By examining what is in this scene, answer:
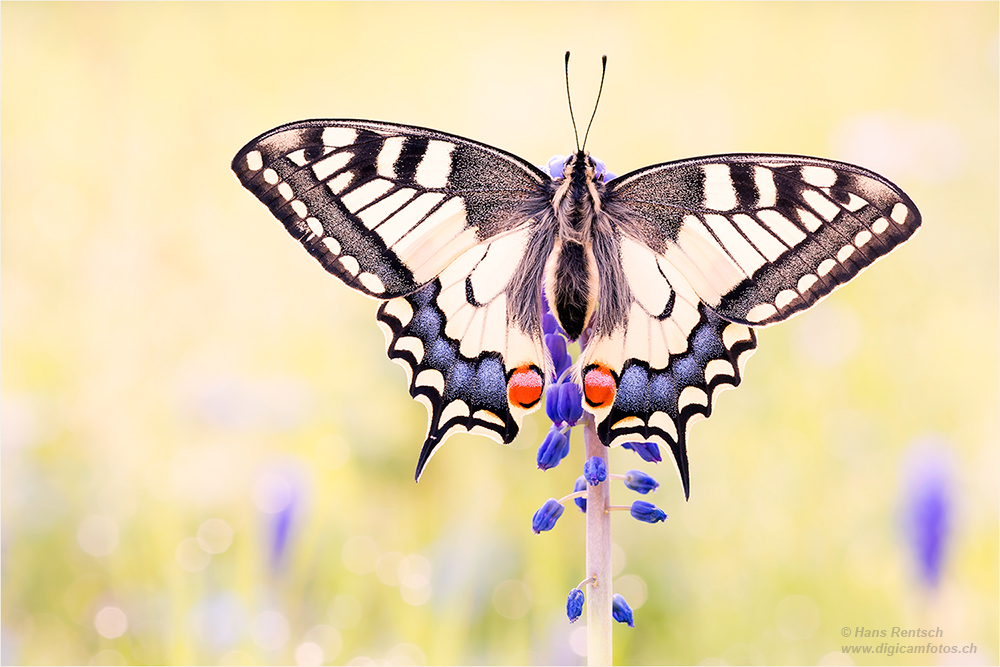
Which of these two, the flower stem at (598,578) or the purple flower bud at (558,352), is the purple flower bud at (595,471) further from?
the purple flower bud at (558,352)

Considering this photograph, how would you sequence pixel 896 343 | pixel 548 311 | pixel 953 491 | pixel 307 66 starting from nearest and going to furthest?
pixel 548 311, pixel 953 491, pixel 896 343, pixel 307 66

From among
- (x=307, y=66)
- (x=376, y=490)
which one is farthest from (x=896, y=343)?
(x=307, y=66)

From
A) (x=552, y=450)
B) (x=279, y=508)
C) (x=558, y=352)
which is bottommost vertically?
(x=552, y=450)

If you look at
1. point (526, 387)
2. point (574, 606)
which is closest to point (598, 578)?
point (574, 606)

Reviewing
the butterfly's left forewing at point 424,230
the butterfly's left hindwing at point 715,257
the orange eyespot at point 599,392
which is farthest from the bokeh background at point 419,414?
the orange eyespot at point 599,392

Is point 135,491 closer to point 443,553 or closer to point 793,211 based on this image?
point 443,553

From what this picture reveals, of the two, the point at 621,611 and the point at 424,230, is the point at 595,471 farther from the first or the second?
the point at 424,230

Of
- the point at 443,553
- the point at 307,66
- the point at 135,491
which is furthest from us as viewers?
the point at 307,66
